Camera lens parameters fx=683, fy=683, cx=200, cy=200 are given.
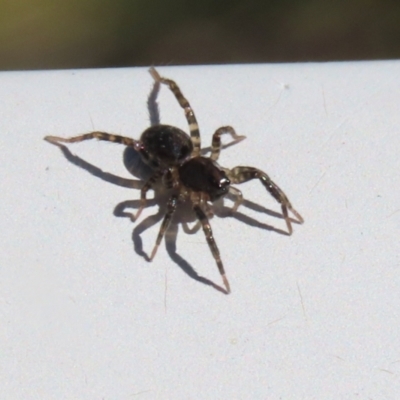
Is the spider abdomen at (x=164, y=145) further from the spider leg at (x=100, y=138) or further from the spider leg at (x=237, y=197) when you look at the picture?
the spider leg at (x=237, y=197)

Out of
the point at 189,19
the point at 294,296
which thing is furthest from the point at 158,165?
the point at 189,19

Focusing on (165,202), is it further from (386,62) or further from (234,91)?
(386,62)

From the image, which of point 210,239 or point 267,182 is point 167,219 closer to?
point 210,239

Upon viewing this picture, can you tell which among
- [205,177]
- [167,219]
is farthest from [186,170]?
[167,219]

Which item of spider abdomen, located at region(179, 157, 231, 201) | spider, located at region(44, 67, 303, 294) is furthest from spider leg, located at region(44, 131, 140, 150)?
spider abdomen, located at region(179, 157, 231, 201)

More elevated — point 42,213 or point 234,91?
point 234,91

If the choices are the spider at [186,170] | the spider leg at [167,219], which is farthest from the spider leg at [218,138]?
the spider leg at [167,219]

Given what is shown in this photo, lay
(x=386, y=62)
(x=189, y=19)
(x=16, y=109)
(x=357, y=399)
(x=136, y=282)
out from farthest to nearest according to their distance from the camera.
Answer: (x=189, y=19), (x=386, y=62), (x=16, y=109), (x=136, y=282), (x=357, y=399)
